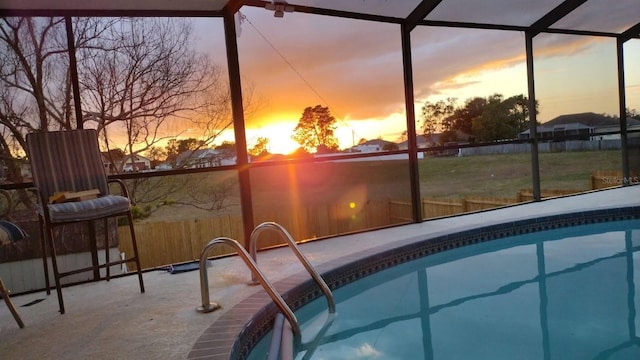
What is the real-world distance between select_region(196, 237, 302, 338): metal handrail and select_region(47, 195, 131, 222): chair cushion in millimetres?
841

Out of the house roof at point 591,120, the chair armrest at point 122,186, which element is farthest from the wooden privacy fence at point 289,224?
the house roof at point 591,120

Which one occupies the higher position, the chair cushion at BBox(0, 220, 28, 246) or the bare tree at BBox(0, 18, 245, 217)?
the bare tree at BBox(0, 18, 245, 217)

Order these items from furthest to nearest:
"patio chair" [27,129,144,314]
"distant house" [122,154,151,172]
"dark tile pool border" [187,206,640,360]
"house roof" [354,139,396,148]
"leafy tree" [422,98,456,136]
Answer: "leafy tree" [422,98,456,136], "house roof" [354,139,396,148], "distant house" [122,154,151,172], "patio chair" [27,129,144,314], "dark tile pool border" [187,206,640,360]

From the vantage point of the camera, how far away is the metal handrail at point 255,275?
245cm

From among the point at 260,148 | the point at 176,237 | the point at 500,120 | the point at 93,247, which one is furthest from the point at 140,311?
the point at 500,120

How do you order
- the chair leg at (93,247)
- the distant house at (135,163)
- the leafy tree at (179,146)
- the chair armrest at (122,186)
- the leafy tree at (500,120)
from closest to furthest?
1. the chair armrest at (122,186)
2. the chair leg at (93,247)
3. the distant house at (135,163)
4. the leafy tree at (179,146)
5. the leafy tree at (500,120)

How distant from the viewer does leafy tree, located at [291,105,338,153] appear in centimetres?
529

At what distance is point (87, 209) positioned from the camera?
9.87ft

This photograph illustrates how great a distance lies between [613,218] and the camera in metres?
5.30

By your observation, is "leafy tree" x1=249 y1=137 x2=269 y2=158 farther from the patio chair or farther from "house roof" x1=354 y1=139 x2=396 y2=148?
the patio chair

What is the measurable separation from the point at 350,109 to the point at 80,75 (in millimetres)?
3102

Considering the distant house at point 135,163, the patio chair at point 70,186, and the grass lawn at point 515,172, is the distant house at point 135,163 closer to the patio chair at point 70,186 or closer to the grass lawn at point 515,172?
the patio chair at point 70,186

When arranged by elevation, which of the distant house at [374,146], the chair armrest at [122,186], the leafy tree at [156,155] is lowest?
the chair armrest at [122,186]

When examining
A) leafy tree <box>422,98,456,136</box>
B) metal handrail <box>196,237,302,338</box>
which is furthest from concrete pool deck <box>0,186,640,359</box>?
leafy tree <box>422,98,456,136</box>
